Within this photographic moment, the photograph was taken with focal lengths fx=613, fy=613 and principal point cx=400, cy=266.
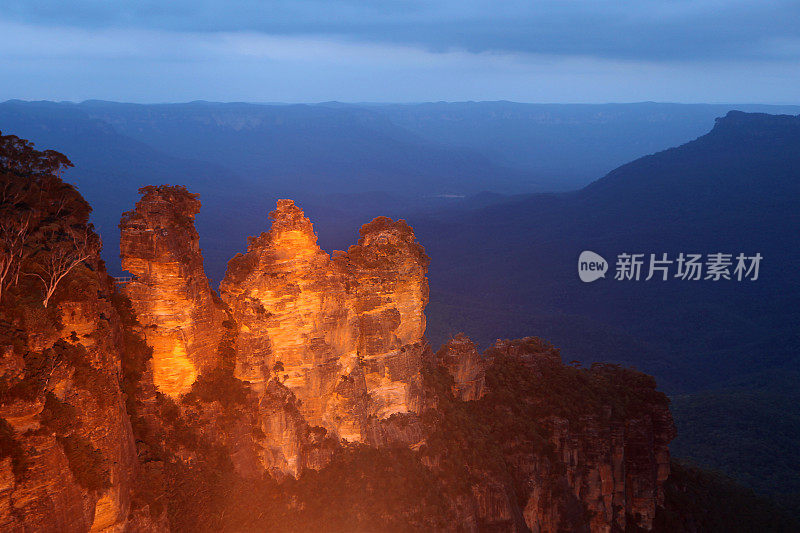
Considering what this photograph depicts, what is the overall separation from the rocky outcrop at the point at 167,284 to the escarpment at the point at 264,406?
0.07 m

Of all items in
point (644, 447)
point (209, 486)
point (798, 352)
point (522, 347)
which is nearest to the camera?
A: point (209, 486)

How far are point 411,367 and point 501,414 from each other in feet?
28.2

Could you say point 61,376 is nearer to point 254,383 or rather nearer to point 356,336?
point 254,383

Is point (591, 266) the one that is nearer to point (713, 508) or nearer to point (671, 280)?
point (671, 280)

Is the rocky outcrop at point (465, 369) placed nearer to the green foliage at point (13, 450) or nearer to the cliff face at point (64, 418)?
the cliff face at point (64, 418)

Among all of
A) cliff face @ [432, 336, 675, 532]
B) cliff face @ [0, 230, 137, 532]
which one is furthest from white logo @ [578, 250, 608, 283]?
cliff face @ [0, 230, 137, 532]

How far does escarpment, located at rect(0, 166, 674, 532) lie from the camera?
1772cm

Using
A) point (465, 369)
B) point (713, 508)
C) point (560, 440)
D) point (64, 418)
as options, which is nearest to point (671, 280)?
point (713, 508)

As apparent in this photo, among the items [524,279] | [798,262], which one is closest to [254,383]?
[524,279]

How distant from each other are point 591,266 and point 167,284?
12579 cm

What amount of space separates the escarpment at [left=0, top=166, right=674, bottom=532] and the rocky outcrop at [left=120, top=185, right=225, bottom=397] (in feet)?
0.24

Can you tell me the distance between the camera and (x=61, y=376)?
1766 cm

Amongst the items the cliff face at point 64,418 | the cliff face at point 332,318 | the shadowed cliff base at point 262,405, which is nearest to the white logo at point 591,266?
the shadowed cliff base at point 262,405

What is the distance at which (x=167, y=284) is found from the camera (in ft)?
78.7
